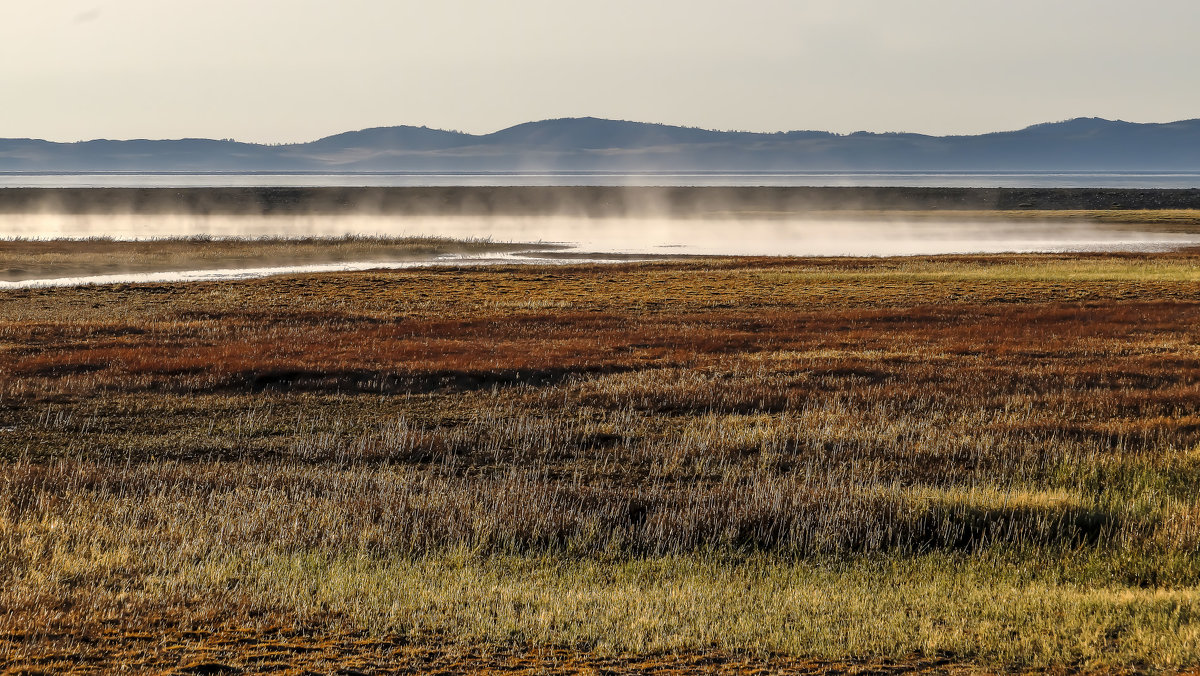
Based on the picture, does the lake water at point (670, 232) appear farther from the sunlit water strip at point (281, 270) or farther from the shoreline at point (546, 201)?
the shoreline at point (546, 201)

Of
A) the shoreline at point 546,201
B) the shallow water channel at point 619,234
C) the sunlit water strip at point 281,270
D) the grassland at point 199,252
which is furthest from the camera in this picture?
the shoreline at point 546,201

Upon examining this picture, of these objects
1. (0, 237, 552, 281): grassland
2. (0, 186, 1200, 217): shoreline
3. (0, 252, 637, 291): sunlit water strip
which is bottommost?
(0, 252, 637, 291): sunlit water strip

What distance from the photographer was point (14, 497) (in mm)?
12922

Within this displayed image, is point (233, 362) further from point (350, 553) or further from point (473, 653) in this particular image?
point (473, 653)

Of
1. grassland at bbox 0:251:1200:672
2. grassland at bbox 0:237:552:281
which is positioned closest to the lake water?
grassland at bbox 0:237:552:281

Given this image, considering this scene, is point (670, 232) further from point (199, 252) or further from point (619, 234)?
point (199, 252)

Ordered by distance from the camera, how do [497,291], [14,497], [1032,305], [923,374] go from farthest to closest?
[497,291] < [1032,305] < [923,374] < [14,497]

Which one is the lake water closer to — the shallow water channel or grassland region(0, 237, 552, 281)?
the shallow water channel

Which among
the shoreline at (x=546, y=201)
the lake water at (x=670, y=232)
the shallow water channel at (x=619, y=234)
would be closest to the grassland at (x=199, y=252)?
the shallow water channel at (x=619, y=234)

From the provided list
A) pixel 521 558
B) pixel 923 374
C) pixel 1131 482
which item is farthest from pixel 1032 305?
pixel 521 558

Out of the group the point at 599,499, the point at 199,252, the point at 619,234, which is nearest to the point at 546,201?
the point at 619,234

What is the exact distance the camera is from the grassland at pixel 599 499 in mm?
8305

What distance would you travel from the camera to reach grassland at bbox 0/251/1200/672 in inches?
327

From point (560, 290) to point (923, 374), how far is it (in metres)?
26.3
